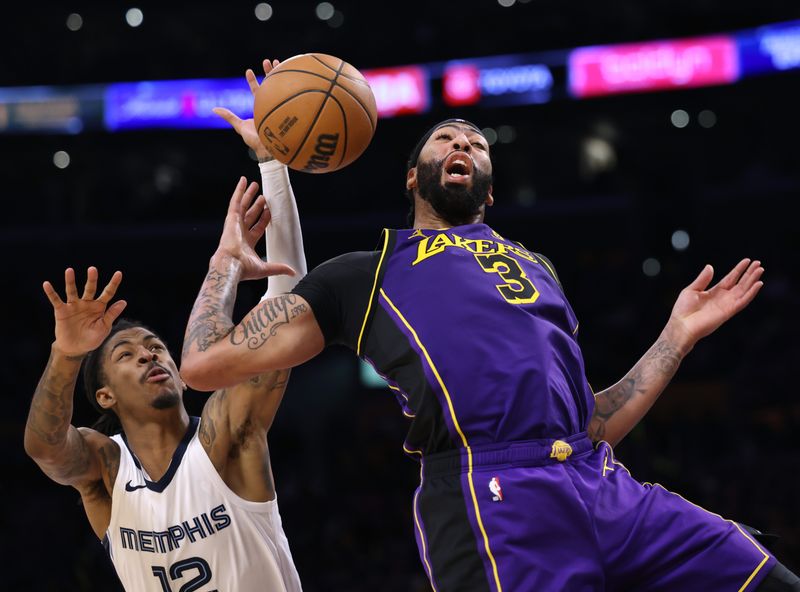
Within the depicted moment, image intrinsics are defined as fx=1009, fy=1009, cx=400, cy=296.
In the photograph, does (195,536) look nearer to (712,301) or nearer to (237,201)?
(237,201)

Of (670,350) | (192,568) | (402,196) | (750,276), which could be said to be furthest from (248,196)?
(402,196)

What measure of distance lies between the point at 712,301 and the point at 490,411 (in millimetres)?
1285

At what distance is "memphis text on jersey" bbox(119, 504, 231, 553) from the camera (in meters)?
4.09

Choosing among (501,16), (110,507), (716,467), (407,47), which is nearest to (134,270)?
(407,47)

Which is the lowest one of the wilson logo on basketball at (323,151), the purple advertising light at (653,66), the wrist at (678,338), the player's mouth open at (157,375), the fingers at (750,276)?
the wrist at (678,338)

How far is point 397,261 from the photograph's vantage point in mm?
3273

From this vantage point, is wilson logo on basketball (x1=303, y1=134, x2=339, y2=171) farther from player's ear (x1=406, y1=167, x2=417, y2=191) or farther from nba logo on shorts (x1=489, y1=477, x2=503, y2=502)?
nba logo on shorts (x1=489, y1=477, x2=503, y2=502)

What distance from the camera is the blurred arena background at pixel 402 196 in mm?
13836

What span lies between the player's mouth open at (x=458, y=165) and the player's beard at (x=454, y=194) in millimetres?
18

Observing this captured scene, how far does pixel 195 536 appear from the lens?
4090mm

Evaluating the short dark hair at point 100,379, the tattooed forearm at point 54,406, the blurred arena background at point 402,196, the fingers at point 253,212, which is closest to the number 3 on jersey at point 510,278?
the fingers at point 253,212

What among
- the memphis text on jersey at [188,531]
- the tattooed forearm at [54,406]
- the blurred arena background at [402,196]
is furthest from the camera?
the blurred arena background at [402,196]

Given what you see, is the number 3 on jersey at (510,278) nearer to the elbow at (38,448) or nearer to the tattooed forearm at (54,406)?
the tattooed forearm at (54,406)

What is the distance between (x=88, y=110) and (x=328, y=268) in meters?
14.5
